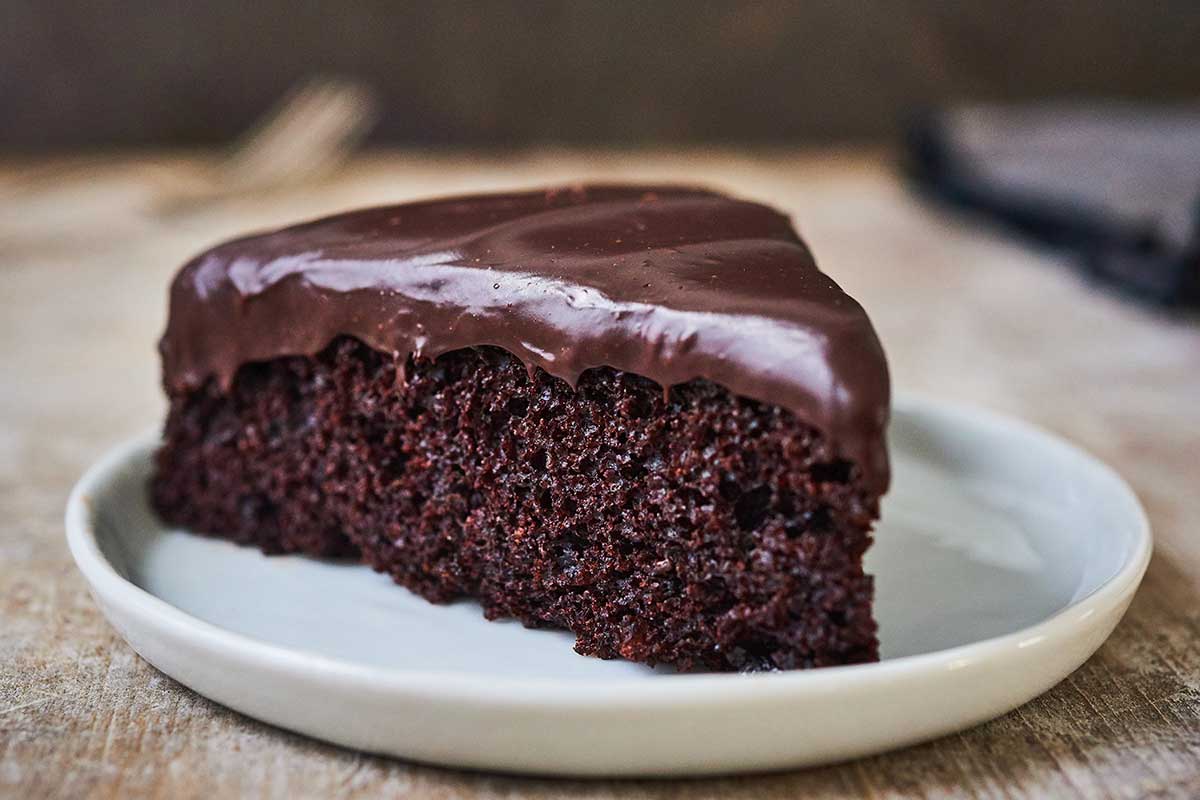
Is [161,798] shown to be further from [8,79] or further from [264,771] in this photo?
[8,79]

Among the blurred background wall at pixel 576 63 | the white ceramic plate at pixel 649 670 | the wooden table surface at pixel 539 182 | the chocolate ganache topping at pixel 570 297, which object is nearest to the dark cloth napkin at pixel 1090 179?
the wooden table surface at pixel 539 182

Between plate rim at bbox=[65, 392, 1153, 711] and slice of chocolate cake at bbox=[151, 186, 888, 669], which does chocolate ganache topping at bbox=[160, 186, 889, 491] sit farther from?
plate rim at bbox=[65, 392, 1153, 711]

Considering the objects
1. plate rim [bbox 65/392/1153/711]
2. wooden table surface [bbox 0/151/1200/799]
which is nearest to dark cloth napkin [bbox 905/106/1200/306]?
wooden table surface [bbox 0/151/1200/799]

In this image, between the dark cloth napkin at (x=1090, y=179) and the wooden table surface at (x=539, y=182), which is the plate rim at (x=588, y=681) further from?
the dark cloth napkin at (x=1090, y=179)

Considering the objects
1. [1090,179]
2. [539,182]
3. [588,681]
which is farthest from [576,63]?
[588,681]

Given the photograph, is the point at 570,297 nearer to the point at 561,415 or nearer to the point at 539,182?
the point at 561,415

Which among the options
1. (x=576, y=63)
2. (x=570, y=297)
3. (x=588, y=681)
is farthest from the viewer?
(x=576, y=63)
